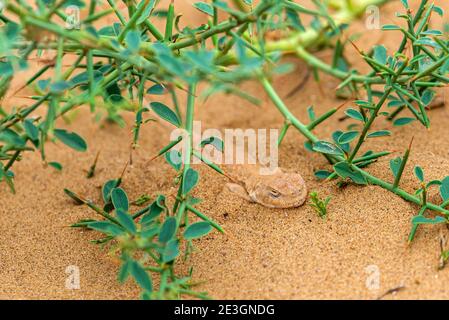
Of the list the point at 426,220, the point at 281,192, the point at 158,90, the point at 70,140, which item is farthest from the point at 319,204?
the point at 70,140

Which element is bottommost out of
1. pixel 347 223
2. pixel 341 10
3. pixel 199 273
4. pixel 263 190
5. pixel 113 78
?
pixel 199 273

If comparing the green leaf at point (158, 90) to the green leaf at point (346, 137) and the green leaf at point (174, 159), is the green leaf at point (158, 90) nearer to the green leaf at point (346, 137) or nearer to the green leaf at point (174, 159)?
the green leaf at point (174, 159)

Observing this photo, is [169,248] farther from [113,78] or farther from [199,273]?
[113,78]

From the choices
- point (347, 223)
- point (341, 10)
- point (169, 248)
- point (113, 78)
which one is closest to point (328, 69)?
point (341, 10)

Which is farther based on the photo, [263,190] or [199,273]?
[263,190]

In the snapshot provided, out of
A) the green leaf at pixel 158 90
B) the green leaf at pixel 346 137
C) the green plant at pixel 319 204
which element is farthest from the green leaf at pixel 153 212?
the green leaf at pixel 346 137

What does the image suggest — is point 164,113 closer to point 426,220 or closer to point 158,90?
point 158,90

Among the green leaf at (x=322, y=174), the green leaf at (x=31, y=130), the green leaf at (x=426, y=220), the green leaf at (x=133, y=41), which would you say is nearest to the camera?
the green leaf at (x=133, y=41)
